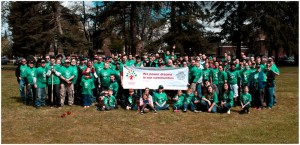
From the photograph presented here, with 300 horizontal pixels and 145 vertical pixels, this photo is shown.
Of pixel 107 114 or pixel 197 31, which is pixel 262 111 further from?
pixel 197 31

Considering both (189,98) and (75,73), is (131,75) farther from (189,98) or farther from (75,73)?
(189,98)

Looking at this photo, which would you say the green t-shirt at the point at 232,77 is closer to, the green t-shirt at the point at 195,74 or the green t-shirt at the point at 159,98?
the green t-shirt at the point at 195,74

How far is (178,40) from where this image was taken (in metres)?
36.7

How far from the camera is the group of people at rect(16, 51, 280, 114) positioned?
1173cm

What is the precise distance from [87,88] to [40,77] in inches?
66.1

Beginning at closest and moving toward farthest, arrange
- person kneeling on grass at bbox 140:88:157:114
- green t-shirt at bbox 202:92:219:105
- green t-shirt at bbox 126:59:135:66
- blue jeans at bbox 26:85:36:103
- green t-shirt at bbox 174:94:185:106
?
person kneeling on grass at bbox 140:88:157:114 → green t-shirt at bbox 202:92:219:105 → green t-shirt at bbox 174:94:185:106 → blue jeans at bbox 26:85:36:103 → green t-shirt at bbox 126:59:135:66

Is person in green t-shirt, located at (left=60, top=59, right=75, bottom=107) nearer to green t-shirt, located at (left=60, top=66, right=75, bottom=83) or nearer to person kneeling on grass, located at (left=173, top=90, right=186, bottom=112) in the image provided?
green t-shirt, located at (left=60, top=66, right=75, bottom=83)

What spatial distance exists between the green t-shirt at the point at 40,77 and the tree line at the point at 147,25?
66.3ft

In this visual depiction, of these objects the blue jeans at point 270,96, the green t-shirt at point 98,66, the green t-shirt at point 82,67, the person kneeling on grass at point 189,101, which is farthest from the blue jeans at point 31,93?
the blue jeans at point 270,96

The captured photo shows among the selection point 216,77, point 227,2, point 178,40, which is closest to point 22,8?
point 178,40

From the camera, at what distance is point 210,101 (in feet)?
38.2

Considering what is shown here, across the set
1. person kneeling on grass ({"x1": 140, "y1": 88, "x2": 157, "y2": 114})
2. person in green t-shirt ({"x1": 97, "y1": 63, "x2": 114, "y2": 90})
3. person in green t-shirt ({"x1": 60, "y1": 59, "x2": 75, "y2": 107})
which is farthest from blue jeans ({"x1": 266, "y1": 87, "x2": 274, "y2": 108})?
person in green t-shirt ({"x1": 60, "y1": 59, "x2": 75, "y2": 107})

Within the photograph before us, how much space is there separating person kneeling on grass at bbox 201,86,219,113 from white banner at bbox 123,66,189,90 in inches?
46.0

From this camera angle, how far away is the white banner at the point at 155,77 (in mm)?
12617
